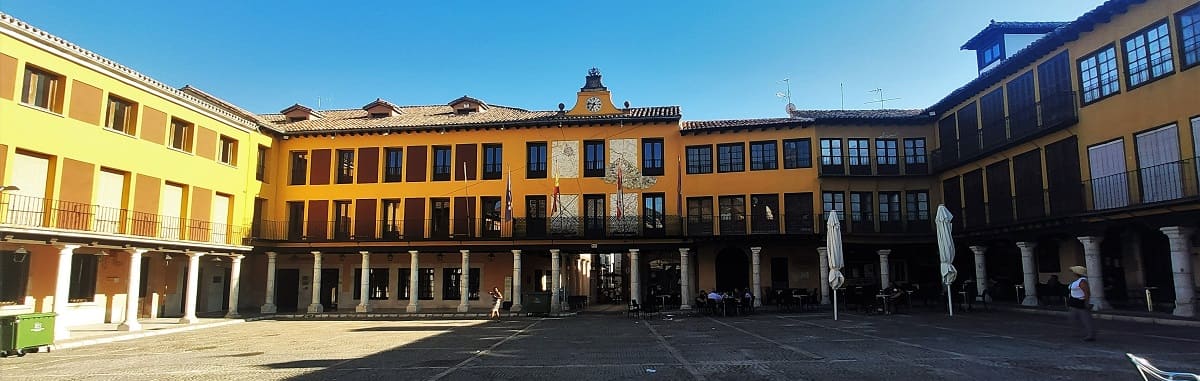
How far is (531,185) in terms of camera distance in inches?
1224

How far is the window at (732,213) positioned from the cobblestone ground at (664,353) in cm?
945

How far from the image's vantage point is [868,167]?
2986 cm

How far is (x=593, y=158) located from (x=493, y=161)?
476cm

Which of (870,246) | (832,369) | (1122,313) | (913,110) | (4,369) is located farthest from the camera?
(913,110)

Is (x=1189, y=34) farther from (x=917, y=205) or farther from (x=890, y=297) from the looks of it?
(x=917, y=205)

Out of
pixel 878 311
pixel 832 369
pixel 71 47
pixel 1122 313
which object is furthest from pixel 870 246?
pixel 71 47

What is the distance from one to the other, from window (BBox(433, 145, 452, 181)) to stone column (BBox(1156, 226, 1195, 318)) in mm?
26554

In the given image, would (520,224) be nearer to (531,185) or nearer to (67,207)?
(531,185)

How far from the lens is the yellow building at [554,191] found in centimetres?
2002

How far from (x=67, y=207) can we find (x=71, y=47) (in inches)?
194

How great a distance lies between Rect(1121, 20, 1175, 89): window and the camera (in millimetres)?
17594

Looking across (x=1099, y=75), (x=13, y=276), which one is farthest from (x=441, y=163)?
(x=1099, y=75)

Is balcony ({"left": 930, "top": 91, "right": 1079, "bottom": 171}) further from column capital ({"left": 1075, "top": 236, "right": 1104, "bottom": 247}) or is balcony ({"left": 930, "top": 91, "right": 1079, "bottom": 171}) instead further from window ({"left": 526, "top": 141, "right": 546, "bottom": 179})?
window ({"left": 526, "top": 141, "right": 546, "bottom": 179})

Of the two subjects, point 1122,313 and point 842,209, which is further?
point 842,209
